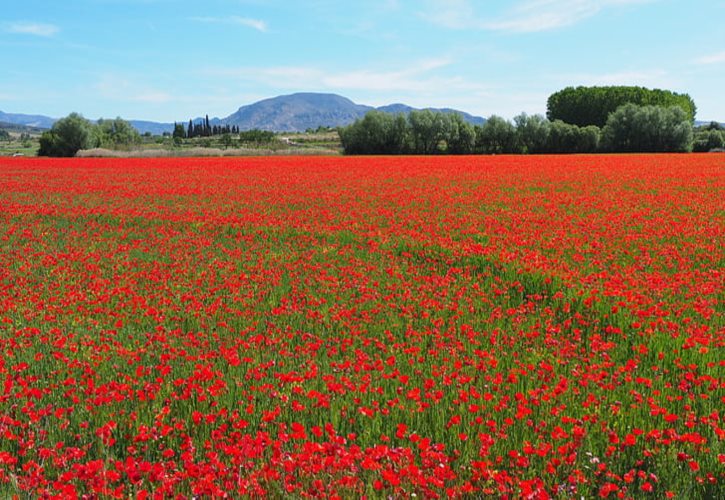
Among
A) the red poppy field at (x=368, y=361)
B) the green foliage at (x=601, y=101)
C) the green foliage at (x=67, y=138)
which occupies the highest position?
the green foliage at (x=601, y=101)

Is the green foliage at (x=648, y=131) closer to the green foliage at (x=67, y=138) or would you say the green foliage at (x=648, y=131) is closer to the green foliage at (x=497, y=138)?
the green foliage at (x=497, y=138)

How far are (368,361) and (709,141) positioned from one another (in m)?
97.6

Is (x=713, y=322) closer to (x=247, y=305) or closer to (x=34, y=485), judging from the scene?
(x=247, y=305)

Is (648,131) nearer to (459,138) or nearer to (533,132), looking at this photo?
(533,132)

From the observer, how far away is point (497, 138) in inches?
3615

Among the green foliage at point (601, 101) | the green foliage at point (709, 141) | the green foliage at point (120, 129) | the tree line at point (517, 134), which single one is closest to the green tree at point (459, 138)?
the tree line at point (517, 134)

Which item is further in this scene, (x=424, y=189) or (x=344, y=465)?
(x=424, y=189)

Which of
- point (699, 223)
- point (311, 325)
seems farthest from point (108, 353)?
point (699, 223)

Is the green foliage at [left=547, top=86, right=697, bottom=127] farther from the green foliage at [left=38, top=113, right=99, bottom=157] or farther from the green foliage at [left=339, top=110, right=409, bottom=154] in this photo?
the green foliage at [left=38, top=113, right=99, bottom=157]

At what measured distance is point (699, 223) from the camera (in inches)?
703

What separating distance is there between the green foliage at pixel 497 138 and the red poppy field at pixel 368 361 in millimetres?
75841

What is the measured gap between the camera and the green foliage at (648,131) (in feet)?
279

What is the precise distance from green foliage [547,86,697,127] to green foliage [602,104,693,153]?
4802 centimetres

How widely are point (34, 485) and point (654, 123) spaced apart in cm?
9461
